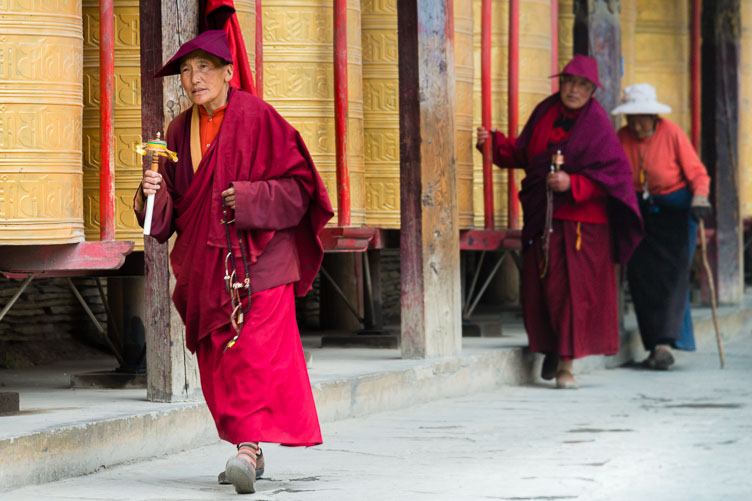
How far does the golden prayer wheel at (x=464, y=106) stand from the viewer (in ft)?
26.9

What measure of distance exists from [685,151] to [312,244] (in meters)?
4.49

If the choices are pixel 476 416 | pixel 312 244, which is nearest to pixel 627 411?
pixel 476 416

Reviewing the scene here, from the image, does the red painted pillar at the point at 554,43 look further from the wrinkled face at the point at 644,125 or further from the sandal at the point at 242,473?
the sandal at the point at 242,473

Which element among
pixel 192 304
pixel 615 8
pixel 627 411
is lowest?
pixel 627 411

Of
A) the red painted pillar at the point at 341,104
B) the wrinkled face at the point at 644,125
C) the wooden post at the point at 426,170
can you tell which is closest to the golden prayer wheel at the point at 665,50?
the wrinkled face at the point at 644,125

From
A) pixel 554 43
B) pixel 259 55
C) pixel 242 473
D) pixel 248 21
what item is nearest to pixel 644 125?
pixel 554 43

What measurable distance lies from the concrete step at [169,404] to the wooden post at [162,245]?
12 centimetres

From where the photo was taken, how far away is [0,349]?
288 inches

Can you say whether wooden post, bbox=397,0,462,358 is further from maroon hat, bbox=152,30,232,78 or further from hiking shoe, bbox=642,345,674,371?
maroon hat, bbox=152,30,232,78

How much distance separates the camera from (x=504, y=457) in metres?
5.54

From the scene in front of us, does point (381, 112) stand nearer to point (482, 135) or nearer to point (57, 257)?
point (482, 135)

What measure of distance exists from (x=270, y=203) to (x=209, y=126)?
0.37 meters

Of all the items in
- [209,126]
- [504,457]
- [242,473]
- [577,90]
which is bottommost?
[504,457]

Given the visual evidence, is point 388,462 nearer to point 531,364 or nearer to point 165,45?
point 165,45
